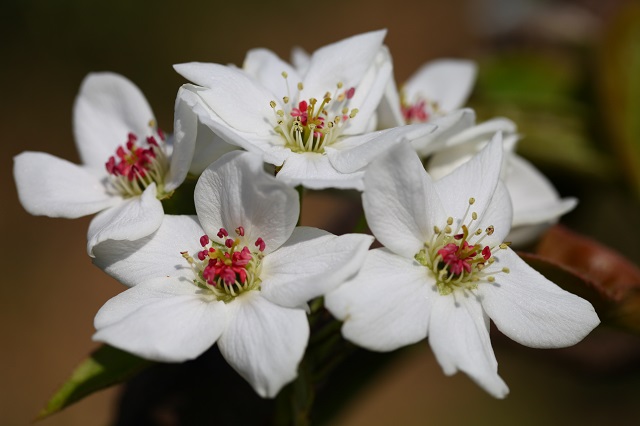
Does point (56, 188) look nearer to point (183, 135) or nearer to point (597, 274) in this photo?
point (183, 135)

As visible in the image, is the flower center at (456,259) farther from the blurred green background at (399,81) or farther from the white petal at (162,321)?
the blurred green background at (399,81)

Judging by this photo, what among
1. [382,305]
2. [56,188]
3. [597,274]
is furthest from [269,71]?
[597,274]

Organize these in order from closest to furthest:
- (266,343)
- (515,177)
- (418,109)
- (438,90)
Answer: (266,343), (515,177), (418,109), (438,90)

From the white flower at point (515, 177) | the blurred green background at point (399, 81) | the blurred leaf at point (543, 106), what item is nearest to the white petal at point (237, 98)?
the white flower at point (515, 177)

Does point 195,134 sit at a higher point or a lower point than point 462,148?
higher

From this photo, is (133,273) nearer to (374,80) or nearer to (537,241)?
(374,80)

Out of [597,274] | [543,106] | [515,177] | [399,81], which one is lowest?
[399,81]

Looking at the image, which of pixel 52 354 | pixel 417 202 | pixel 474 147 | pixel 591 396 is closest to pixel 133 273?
pixel 417 202
